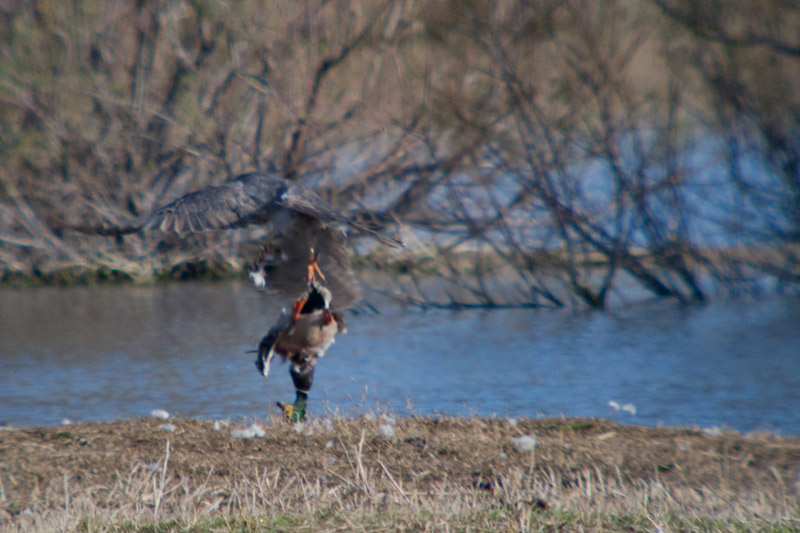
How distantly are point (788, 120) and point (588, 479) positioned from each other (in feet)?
22.0

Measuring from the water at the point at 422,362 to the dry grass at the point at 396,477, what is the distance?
0.94m

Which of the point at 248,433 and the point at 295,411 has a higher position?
the point at 295,411

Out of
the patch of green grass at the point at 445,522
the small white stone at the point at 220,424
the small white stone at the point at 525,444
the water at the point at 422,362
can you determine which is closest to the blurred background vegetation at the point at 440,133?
the water at the point at 422,362

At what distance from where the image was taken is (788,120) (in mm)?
9492

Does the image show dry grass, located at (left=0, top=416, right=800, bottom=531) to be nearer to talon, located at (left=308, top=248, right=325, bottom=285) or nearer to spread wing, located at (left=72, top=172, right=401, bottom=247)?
talon, located at (left=308, top=248, right=325, bottom=285)

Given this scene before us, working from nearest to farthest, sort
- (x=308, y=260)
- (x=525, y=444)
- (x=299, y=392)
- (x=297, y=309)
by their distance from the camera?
(x=525, y=444), (x=297, y=309), (x=308, y=260), (x=299, y=392)

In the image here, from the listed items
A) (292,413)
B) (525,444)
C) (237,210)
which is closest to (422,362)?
(292,413)

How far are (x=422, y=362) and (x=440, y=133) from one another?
14.1 ft

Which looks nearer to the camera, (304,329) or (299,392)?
(304,329)

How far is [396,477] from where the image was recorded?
440 centimetres

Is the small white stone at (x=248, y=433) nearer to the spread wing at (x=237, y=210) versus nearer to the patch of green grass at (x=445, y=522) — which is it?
the spread wing at (x=237, y=210)

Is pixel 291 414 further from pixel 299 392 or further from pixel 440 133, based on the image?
pixel 440 133

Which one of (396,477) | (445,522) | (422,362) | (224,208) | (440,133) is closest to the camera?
(445,522)

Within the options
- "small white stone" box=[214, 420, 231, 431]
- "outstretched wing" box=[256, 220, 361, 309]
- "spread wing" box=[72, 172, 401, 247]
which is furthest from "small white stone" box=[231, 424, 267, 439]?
"spread wing" box=[72, 172, 401, 247]
